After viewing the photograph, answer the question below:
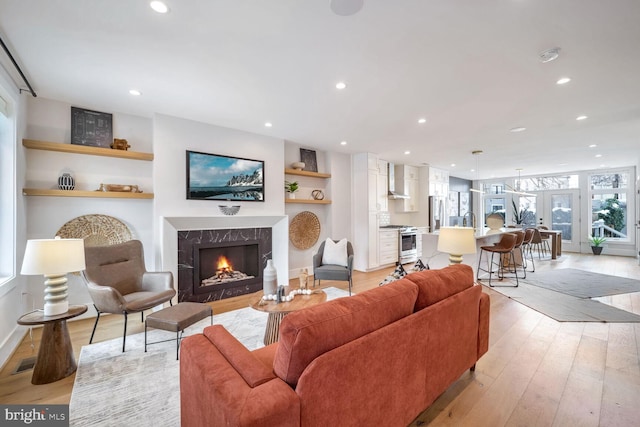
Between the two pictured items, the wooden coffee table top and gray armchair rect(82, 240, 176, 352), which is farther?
gray armchair rect(82, 240, 176, 352)

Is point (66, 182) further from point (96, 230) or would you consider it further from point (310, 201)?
point (310, 201)

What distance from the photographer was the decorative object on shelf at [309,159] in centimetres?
551

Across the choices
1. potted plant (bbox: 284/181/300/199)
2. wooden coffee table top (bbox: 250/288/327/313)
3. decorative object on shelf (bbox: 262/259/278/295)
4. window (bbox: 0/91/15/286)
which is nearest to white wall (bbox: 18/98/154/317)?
window (bbox: 0/91/15/286)

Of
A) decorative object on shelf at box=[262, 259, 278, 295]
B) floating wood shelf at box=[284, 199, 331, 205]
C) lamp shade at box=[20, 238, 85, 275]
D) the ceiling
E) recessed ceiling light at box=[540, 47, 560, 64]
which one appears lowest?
decorative object on shelf at box=[262, 259, 278, 295]

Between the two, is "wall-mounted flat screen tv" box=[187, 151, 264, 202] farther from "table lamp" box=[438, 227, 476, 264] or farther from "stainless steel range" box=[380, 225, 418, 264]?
"stainless steel range" box=[380, 225, 418, 264]

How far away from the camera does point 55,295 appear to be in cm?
225

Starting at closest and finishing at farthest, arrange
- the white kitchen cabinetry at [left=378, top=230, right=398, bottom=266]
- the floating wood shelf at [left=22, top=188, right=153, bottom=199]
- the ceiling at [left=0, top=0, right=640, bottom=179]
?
the ceiling at [left=0, top=0, right=640, bottom=179]
the floating wood shelf at [left=22, top=188, right=153, bottom=199]
the white kitchen cabinetry at [left=378, top=230, right=398, bottom=266]

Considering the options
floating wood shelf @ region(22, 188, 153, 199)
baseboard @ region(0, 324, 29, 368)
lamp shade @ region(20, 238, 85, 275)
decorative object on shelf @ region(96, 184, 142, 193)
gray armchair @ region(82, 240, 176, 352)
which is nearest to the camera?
lamp shade @ region(20, 238, 85, 275)

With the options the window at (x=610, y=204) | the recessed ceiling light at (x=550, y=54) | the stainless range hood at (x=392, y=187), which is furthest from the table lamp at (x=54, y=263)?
the window at (x=610, y=204)

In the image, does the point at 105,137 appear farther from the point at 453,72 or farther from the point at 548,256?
the point at 548,256

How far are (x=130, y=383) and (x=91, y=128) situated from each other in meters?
3.10

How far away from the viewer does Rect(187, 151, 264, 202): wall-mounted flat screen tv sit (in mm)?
3945

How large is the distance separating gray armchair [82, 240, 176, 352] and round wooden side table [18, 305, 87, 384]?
35 cm

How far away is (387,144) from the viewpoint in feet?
17.0
